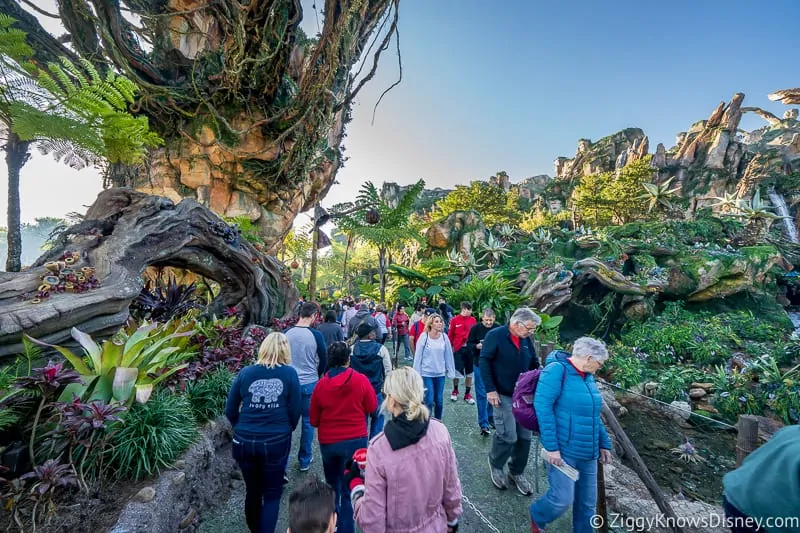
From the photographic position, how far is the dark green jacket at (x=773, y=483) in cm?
114

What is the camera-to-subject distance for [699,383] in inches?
307

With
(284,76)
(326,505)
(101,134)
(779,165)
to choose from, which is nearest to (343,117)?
(284,76)

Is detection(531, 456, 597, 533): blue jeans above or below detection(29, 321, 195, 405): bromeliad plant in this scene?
below

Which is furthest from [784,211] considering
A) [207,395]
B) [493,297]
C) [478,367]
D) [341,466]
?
[207,395]

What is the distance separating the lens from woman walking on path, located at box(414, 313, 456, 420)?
3861mm

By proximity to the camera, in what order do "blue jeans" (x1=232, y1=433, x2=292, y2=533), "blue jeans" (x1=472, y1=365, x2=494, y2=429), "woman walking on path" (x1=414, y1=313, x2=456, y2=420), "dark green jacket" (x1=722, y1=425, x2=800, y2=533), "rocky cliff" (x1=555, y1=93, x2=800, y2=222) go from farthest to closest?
"rocky cliff" (x1=555, y1=93, x2=800, y2=222), "blue jeans" (x1=472, y1=365, x2=494, y2=429), "woman walking on path" (x1=414, y1=313, x2=456, y2=420), "blue jeans" (x1=232, y1=433, x2=292, y2=533), "dark green jacket" (x1=722, y1=425, x2=800, y2=533)

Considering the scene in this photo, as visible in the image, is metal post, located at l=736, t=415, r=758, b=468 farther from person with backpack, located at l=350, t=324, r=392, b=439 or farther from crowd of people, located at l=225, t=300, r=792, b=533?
person with backpack, located at l=350, t=324, r=392, b=439

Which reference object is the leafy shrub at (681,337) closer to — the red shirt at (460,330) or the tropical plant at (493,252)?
the tropical plant at (493,252)

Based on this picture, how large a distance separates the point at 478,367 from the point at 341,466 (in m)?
2.45

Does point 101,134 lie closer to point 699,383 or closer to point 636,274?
point 699,383

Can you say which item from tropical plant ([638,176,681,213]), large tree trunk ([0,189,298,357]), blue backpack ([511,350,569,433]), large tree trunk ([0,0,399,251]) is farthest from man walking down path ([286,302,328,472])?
tropical plant ([638,176,681,213])

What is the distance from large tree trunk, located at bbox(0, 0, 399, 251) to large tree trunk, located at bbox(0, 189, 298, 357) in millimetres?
2355

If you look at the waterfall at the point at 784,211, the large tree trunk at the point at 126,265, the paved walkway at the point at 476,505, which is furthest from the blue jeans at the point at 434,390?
the waterfall at the point at 784,211

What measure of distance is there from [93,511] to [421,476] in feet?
6.69
